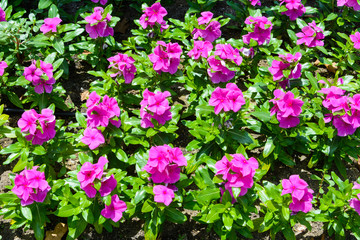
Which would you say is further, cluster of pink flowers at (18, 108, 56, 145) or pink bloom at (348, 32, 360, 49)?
pink bloom at (348, 32, 360, 49)

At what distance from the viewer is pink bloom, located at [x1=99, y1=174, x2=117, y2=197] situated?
3.04 meters

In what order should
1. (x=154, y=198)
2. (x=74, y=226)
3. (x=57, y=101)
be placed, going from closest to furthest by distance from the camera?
(x=154, y=198), (x=74, y=226), (x=57, y=101)

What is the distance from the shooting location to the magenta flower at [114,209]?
10.1 ft

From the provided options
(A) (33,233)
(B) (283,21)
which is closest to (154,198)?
(A) (33,233)

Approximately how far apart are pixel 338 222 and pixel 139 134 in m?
1.98

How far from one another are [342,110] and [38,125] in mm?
2762

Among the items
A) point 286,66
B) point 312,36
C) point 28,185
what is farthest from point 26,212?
point 312,36

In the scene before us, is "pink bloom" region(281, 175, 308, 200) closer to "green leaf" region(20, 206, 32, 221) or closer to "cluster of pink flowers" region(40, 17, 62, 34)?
"green leaf" region(20, 206, 32, 221)

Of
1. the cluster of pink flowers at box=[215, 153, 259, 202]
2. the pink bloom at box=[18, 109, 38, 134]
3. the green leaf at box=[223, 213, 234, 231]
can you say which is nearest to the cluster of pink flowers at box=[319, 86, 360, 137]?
the cluster of pink flowers at box=[215, 153, 259, 202]

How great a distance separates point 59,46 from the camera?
4.23 meters

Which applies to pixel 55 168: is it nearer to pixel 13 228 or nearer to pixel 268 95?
pixel 13 228

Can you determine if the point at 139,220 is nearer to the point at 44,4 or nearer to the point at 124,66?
the point at 124,66

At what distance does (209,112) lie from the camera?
3637 mm

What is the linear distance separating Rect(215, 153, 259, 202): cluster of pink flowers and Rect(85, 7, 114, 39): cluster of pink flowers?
2.16m
